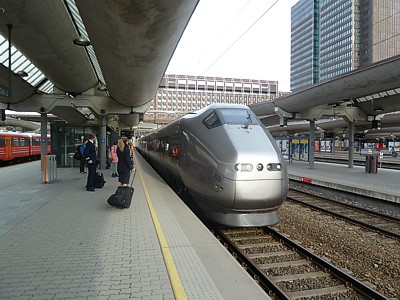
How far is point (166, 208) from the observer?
7.51 metres

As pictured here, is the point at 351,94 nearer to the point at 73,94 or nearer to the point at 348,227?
the point at 348,227

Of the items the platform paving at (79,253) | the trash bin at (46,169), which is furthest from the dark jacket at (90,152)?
the trash bin at (46,169)

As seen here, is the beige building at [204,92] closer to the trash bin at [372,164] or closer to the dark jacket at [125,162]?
the trash bin at [372,164]

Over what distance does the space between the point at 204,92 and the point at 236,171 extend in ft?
203

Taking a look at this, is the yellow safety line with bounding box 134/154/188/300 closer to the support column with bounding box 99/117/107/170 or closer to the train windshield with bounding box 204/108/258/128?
the train windshield with bounding box 204/108/258/128

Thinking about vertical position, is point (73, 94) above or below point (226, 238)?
above

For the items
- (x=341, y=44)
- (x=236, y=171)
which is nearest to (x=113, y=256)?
(x=236, y=171)

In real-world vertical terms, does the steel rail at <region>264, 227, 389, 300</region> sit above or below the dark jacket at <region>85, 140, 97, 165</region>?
below

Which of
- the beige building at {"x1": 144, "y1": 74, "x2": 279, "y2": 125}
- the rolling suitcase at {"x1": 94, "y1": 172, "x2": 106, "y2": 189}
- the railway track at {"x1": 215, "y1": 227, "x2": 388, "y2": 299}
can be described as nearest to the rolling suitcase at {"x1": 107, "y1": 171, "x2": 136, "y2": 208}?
the railway track at {"x1": 215, "y1": 227, "x2": 388, "y2": 299}

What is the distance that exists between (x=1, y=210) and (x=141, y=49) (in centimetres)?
482

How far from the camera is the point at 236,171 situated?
5832 millimetres

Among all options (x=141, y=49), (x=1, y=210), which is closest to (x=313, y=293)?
(x=141, y=49)

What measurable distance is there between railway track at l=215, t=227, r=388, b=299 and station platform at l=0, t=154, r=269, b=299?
2.08 feet

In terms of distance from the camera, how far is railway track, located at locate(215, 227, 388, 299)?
4.16 m
